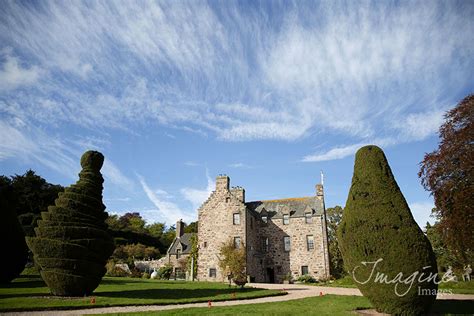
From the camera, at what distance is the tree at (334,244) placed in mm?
39531

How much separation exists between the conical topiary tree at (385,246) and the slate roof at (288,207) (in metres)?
23.7

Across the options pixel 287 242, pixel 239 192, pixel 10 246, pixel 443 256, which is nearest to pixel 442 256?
pixel 443 256

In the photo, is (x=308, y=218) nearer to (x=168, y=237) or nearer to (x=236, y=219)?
(x=236, y=219)

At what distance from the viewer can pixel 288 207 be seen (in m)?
35.9

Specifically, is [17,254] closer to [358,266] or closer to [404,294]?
[358,266]

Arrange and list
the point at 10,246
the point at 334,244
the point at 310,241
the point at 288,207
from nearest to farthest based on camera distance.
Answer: the point at 10,246 < the point at 310,241 < the point at 288,207 < the point at 334,244

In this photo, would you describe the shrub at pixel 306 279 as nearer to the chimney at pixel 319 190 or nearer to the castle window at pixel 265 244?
the castle window at pixel 265 244

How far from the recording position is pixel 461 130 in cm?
1372

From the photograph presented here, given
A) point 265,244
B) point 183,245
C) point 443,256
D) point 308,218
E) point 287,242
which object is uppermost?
point 308,218

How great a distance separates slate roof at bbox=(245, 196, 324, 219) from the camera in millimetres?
34875

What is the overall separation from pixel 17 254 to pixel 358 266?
19094 millimetres

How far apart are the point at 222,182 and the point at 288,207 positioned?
8.17m

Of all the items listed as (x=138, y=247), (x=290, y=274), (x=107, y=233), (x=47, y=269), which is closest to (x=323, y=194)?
(x=290, y=274)

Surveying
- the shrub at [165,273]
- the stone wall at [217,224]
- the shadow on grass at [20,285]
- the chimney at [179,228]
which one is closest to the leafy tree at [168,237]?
the chimney at [179,228]
